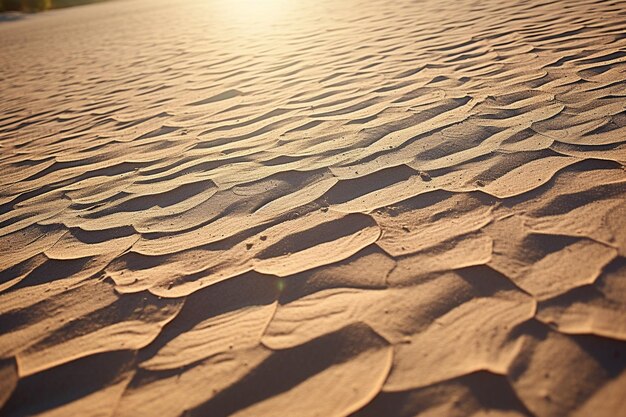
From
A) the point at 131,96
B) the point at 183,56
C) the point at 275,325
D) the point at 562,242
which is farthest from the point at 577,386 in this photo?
the point at 183,56

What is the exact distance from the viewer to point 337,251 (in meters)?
1.24

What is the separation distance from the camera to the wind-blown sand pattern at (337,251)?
34.4 inches

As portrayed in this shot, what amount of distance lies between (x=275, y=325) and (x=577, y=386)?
0.68m

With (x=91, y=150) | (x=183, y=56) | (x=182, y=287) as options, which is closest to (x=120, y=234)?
(x=182, y=287)

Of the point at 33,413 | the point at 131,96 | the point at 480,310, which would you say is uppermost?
the point at 131,96

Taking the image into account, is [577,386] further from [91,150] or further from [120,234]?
[91,150]

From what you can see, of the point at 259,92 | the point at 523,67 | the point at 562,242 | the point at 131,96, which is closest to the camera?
the point at 562,242

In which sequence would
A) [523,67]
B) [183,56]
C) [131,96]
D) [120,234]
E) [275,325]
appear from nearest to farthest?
[275,325], [120,234], [523,67], [131,96], [183,56]

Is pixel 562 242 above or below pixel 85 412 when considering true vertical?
above

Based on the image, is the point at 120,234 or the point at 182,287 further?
the point at 120,234

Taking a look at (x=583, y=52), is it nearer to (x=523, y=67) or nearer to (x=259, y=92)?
(x=523, y=67)

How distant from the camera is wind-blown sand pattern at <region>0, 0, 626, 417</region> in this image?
2.87 feet

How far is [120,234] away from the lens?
4.92 ft

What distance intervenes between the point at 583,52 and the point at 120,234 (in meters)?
3.05
